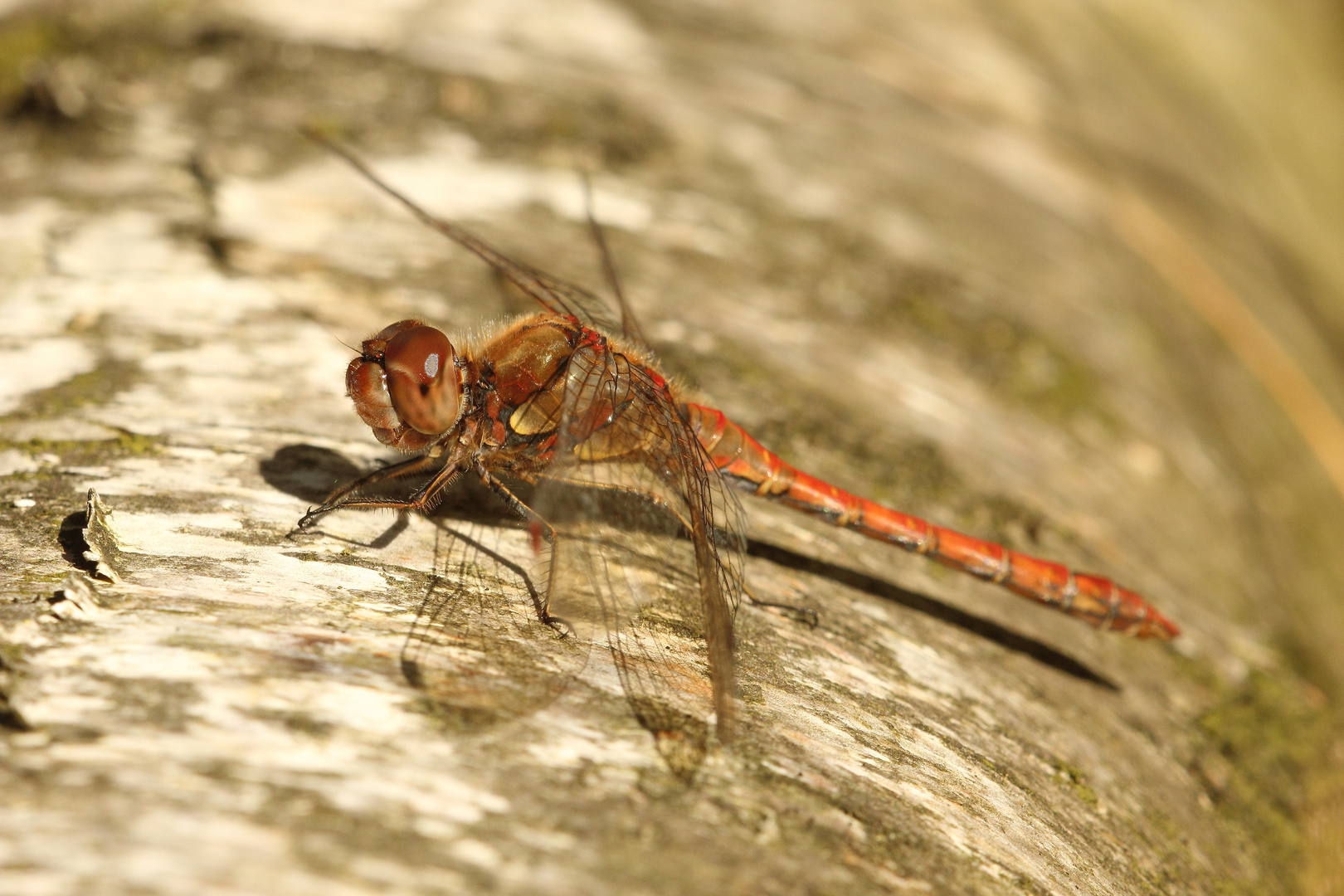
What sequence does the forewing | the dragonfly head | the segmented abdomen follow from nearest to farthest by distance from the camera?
the dragonfly head, the segmented abdomen, the forewing

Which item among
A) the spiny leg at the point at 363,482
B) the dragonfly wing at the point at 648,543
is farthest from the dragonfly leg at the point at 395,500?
the dragonfly wing at the point at 648,543

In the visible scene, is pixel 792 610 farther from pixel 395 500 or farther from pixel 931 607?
pixel 395 500

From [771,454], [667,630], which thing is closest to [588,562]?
[667,630]

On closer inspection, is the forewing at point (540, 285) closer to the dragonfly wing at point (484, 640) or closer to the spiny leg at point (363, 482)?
the spiny leg at point (363, 482)

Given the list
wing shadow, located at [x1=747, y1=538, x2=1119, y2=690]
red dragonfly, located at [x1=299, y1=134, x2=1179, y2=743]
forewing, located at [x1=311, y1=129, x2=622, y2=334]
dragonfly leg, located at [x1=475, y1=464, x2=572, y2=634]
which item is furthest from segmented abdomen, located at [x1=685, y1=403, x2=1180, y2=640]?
dragonfly leg, located at [x1=475, y1=464, x2=572, y2=634]

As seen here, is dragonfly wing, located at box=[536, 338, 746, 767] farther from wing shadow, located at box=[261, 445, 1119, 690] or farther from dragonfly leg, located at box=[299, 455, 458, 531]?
dragonfly leg, located at box=[299, 455, 458, 531]

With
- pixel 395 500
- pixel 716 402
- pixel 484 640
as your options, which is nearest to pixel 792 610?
pixel 484 640
